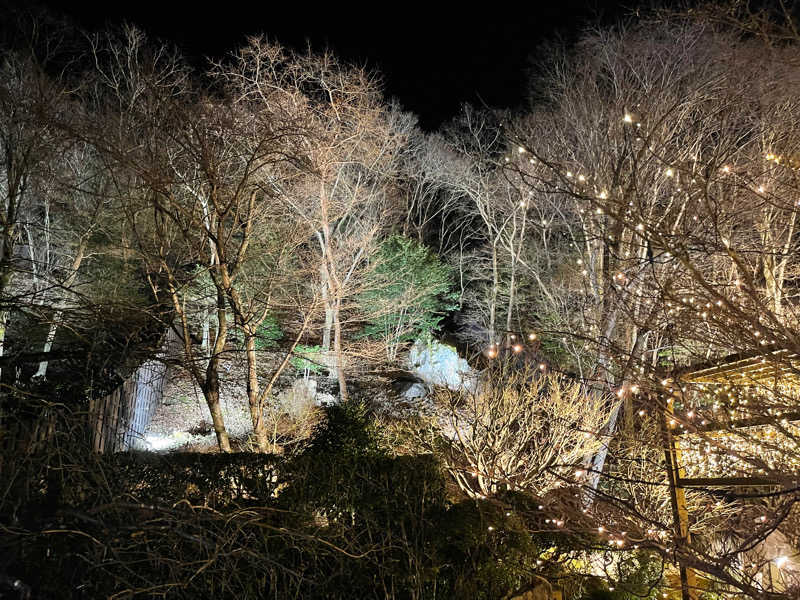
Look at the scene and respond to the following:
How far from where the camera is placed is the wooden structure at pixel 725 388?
2.72 m

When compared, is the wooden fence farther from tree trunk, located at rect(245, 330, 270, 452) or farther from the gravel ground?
tree trunk, located at rect(245, 330, 270, 452)

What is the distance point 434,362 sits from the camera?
15.7 meters

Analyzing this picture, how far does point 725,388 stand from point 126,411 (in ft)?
26.9

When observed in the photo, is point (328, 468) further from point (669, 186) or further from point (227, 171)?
point (669, 186)

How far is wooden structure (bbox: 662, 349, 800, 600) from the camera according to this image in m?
2.72

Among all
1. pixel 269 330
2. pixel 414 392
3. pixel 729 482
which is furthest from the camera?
pixel 269 330

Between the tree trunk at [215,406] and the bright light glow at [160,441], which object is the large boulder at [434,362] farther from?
the tree trunk at [215,406]

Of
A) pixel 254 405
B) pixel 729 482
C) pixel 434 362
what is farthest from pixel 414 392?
pixel 729 482

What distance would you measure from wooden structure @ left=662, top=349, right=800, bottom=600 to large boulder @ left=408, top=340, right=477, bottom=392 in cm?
1109

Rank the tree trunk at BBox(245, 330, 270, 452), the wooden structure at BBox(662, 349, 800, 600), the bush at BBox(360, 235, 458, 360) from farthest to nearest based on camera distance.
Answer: the bush at BBox(360, 235, 458, 360)
the tree trunk at BBox(245, 330, 270, 452)
the wooden structure at BBox(662, 349, 800, 600)

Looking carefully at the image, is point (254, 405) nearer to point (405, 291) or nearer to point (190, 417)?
point (190, 417)

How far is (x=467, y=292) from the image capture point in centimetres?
1919

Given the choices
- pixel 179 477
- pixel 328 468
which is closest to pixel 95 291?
pixel 179 477

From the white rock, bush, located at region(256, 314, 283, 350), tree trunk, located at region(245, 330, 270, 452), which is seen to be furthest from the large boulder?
tree trunk, located at region(245, 330, 270, 452)
